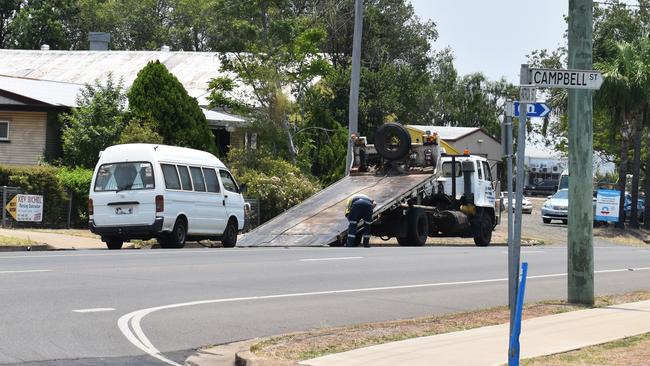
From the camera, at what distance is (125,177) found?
984 inches

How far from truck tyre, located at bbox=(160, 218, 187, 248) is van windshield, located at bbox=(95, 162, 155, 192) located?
4.03 feet

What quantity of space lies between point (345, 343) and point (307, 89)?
113 ft

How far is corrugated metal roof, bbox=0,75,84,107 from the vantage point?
1569 inches

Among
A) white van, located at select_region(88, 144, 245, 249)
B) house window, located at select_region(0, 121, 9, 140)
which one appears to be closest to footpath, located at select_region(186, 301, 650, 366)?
white van, located at select_region(88, 144, 245, 249)

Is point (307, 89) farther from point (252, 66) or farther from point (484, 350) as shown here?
point (484, 350)

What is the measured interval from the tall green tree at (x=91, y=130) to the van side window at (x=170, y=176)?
1203 cm

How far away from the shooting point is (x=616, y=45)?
49719 mm

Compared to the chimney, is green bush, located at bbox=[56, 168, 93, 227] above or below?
below

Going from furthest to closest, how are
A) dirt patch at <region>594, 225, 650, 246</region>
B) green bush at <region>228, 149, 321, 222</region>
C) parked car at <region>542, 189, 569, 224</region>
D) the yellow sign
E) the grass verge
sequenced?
parked car at <region>542, 189, 569, 224</region> < dirt patch at <region>594, 225, 650, 246</region> < green bush at <region>228, 149, 321, 222</region> < the yellow sign < the grass verge

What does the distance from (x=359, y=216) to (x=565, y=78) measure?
49.0 feet

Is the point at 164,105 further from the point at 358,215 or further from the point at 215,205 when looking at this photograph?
the point at 358,215

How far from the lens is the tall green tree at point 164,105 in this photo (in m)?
37.4

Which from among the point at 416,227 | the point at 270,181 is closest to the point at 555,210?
the point at 270,181

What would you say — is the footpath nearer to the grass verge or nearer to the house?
the grass verge
